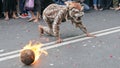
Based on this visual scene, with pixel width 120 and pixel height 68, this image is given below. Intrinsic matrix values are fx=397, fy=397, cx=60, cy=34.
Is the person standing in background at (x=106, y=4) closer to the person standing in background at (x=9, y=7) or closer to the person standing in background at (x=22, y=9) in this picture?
the person standing in background at (x=22, y=9)

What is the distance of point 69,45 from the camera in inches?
348

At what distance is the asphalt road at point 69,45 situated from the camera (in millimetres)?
7383

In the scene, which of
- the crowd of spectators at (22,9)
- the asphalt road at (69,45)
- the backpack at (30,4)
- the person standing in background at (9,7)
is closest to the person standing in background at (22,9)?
the crowd of spectators at (22,9)

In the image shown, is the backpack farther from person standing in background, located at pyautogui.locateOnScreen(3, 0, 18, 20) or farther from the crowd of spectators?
person standing in background, located at pyautogui.locateOnScreen(3, 0, 18, 20)

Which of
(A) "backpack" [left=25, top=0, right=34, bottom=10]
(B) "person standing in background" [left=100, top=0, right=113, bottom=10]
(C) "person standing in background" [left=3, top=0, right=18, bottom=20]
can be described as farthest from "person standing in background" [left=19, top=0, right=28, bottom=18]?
(B) "person standing in background" [left=100, top=0, right=113, bottom=10]

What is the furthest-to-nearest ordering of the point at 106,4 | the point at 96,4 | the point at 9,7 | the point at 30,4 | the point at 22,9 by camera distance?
the point at 106,4 → the point at 96,4 → the point at 22,9 → the point at 9,7 → the point at 30,4

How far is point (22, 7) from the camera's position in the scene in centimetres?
1399

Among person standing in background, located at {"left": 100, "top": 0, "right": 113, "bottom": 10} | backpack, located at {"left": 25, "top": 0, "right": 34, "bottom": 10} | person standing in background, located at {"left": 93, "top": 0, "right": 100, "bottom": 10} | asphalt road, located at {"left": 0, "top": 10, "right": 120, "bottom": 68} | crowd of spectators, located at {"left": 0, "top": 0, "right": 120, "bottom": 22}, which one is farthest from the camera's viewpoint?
person standing in background, located at {"left": 100, "top": 0, "right": 113, "bottom": 10}

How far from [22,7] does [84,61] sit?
6.91 metres

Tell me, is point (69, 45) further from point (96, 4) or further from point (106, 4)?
point (106, 4)

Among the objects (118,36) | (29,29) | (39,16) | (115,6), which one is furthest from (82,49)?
(115,6)

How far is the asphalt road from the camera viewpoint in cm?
738

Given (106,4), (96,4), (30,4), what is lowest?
(106,4)

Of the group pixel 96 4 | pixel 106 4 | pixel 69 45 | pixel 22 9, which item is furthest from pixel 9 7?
pixel 69 45
